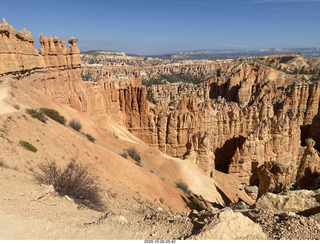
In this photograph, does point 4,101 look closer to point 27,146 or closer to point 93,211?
point 27,146

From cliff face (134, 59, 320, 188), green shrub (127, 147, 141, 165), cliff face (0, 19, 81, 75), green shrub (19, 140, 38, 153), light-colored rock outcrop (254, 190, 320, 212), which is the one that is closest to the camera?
light-colored rock outcrop (254, 190, 320, 212)

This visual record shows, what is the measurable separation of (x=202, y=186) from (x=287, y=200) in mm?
13910

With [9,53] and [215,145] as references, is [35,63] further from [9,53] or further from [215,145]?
[215,145]

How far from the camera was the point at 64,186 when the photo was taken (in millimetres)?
8297

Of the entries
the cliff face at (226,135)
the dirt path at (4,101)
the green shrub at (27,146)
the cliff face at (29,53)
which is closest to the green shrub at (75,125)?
the dirt path at (4,101)

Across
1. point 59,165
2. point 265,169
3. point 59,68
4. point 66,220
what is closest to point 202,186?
point 265,169

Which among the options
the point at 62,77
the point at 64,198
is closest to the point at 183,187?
the point at 64,198

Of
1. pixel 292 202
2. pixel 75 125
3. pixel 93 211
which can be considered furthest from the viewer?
pixel 75 125

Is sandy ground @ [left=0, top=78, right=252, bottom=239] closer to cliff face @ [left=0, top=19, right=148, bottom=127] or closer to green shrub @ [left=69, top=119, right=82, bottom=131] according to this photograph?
green shrub @ [left=69, top=119, right=82, bottom=131]

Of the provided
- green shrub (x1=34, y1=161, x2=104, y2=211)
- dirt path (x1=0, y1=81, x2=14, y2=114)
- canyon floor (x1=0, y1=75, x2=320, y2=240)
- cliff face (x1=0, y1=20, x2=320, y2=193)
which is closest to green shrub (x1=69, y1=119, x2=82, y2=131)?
canyon floor (x1=0, y1=75, x2=320, y2=240)

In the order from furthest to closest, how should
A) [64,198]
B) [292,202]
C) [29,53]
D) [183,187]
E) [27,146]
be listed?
[29,53], [183,187], [27,146], [64,198], [292,202]

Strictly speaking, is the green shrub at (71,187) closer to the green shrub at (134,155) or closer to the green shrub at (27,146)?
the green shrub at (27,146)

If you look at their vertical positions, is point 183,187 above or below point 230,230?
below

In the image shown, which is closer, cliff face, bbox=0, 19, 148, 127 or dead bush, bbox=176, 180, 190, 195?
dead bush, bbox=176, 180, 190, 195
